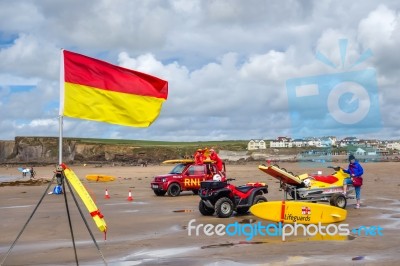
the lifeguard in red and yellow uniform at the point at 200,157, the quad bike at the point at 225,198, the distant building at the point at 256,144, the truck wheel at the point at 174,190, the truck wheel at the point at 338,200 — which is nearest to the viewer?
the quad bike at the point at 225,198

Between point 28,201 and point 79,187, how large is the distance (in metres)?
16.4

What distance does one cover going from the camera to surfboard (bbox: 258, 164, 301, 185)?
15203 millimetres

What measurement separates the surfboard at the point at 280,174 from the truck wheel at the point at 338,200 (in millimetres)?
1206

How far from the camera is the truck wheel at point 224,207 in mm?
14422

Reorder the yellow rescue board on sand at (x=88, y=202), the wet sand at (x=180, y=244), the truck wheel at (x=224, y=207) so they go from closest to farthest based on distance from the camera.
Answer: the yellow rescue board on sand at (x=88, y=202) < the wet sand at (x=180, y=244) < the truck wheel at (x=224, y=207)

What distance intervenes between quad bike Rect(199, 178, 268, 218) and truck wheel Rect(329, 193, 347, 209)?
8.02 feet

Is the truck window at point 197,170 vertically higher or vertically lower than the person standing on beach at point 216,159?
lower

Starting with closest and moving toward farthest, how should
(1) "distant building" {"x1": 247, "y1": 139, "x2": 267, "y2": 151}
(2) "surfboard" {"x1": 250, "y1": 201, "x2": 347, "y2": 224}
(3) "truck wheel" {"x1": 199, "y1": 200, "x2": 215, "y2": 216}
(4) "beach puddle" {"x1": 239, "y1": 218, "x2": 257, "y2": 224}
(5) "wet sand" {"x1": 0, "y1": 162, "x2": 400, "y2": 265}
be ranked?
(5) "wet sand" {"x1": 0, "y1": 162, "x2": 400, "y2": 265} → (2) "surfboard" {"x1": 250, "y1": 201, "x2": 347, "y2": 224} → (4) "beach puddle" {"x1": 239, "y1": 218, "x2": 257, "y2": 224} → (3) "truck wheel" {"x1": 199, "y1": 200, "x2": 215, "y2": 216} → (1) "distant building" {"x1": 247, "y1": 139, "x2": 267, "y2": 151}

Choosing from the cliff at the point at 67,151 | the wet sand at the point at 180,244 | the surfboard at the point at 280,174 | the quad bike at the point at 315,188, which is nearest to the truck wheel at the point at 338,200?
the quad bike at the point at 315,188

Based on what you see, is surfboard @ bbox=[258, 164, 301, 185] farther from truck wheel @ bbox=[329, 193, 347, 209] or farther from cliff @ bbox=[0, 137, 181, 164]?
cliff @ bbox=[0, 137, 181, 164]

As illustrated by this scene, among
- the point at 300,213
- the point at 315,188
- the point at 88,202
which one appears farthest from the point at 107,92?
the point at 315,188

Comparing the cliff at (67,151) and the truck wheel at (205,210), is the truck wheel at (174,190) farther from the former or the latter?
the cliff at (67,151)

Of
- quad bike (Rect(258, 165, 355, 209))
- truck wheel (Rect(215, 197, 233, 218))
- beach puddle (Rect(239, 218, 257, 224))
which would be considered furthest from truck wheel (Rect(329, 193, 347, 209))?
truck wheel (Rect(215, 197, 233, 218))

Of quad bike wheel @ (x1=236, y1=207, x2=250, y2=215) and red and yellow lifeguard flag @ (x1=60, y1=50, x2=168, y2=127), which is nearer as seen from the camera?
red and yellow lifeguard flag @ (x1=60, y1=50, x2=168, y2=127)
